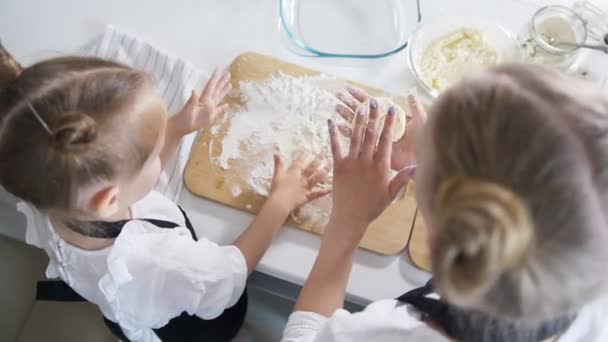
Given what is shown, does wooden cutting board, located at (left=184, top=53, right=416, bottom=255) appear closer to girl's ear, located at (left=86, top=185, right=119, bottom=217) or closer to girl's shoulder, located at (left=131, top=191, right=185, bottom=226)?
girl's shoulder, located at (left=131, top=191, right=185, bottom=226)

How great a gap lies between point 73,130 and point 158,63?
1.18 ft

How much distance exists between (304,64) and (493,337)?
52 centimetres

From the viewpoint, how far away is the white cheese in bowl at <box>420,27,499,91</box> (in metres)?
0.84

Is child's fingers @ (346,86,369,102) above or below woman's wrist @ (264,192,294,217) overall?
above

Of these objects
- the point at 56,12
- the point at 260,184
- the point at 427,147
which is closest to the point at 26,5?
the point at 56,12

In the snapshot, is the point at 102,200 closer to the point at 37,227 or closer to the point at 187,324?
the point at 37,227

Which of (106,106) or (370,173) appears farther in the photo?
(370,173)

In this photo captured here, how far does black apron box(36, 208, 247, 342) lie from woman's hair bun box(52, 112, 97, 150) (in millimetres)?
381

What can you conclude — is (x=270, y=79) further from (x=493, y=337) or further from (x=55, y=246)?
(x=493, y=337)

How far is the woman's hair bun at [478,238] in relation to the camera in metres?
0.35

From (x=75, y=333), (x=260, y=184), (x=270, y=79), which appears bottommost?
(x=75, y=333)

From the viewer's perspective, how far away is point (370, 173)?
0.72 m

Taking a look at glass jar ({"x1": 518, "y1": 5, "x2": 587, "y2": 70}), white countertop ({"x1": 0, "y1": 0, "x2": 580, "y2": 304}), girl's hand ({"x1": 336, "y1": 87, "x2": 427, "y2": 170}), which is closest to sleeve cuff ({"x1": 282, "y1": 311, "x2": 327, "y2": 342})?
girl's hand ({"x1": 336, "y1": 87, "x2": 427, "y2": 170})

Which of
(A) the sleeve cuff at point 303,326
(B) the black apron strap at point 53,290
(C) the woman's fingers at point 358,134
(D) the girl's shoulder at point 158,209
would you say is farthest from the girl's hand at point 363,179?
(B) the black apron strap at point 53,290
